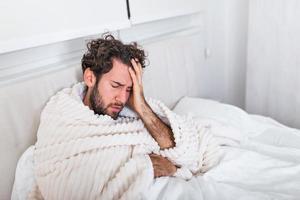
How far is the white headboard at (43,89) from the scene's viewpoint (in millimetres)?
1179

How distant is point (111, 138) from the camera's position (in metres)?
1.17

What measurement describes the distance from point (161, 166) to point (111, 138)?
0.23m

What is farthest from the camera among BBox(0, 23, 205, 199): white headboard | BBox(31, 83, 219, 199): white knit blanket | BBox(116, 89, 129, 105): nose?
BBox(116, 89, 129, 105): nose

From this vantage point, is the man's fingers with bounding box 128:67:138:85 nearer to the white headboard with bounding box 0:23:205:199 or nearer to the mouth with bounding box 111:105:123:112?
the mouth with bounding box 111:105:123:112

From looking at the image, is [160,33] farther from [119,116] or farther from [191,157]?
[191,157]

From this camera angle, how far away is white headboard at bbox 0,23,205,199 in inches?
46.4

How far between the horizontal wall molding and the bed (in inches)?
2.2

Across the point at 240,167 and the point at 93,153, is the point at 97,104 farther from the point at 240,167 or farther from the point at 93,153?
the point at 240,167

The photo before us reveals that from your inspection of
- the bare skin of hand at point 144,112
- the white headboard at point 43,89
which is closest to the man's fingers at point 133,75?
the bare skin of hand at point 144,112

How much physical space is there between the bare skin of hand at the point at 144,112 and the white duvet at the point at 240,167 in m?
0.18

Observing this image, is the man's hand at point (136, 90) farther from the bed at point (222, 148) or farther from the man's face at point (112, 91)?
the bed at point (222, 148)

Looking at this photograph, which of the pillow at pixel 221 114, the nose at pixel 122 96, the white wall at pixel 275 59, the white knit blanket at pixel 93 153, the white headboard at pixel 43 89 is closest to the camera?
the white knit blanket at pixel 93 153

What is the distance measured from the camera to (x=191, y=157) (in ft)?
4.34

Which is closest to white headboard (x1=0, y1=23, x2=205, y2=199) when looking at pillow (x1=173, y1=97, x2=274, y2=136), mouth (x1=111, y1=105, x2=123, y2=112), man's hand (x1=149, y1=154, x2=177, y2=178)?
pillow (x1=173, y1=97, x2=274, y2=136)
